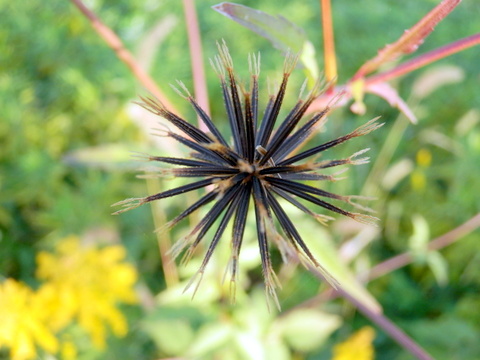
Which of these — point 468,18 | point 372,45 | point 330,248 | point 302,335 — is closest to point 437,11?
point 330,248

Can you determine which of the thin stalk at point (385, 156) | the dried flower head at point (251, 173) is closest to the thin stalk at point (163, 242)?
the thin stalk at point (385, 156)

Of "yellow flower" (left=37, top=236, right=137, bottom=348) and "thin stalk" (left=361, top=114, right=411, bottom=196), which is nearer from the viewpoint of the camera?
"yellow flower" (left=37, top=236, right=137, bottom=348)

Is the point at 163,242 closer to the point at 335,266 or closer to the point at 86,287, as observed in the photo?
the point at 86,287

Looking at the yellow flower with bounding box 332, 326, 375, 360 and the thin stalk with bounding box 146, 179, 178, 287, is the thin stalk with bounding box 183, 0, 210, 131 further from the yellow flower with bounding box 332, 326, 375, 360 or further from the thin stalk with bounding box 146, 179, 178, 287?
the yellow flower with bounding box 332, 326, 375, 360

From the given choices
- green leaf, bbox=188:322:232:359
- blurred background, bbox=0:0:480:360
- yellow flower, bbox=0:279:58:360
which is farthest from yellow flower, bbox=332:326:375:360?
yellow flower, bbox=0:279:58:360

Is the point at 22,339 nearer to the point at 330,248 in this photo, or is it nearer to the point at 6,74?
the point at 330,248
